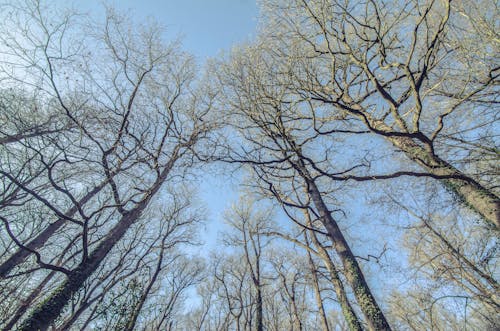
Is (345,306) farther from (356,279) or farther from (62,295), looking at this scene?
(62,295)

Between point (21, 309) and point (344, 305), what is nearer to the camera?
point (344, 305)

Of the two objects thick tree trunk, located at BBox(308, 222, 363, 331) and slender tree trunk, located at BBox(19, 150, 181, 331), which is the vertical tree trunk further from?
slender tree trunk, located at BBox(19, 150, 181, 331)

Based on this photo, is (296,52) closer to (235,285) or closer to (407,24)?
(407,24)

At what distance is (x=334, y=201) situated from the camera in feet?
26.9

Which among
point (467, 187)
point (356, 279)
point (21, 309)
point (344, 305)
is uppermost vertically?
point (467, 187)

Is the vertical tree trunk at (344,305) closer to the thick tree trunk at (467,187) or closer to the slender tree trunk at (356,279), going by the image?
the slender tree trunk at (356,279)

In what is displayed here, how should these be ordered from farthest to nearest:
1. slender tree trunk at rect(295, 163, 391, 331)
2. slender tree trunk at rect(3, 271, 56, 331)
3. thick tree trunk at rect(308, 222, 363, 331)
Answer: slender tree trunk at rect(3, 271, 56, 331), thick tree trunk at rect(308, 222, 363, 331), slender tree trunk at rect(295, 163, 391, 331)

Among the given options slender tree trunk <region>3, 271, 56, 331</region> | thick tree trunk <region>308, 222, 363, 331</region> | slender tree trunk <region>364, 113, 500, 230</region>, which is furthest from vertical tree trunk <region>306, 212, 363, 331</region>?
slender tree trunk <region>3, 271, 56, 331</region>

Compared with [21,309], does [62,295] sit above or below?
below

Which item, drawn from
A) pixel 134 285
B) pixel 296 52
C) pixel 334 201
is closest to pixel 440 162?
pixel 296 52

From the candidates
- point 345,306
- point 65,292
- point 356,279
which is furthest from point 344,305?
point 65,292

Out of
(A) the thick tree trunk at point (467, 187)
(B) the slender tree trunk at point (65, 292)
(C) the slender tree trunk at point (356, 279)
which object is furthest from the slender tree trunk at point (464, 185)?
(B) the slender tree trunk at point (65, 292)

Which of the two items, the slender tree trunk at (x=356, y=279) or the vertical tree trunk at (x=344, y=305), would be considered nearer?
the slender tree trunk at (x=356, y=279)

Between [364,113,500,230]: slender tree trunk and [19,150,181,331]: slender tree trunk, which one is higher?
[364,113,500,230]: slender tree trunk
